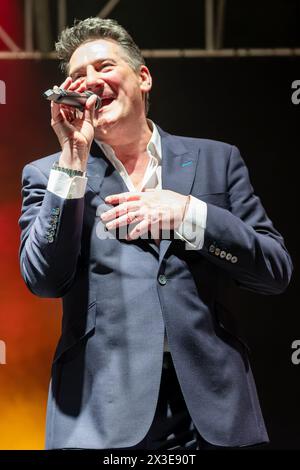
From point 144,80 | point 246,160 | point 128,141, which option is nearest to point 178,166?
point 128,141

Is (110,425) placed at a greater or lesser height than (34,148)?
lesser

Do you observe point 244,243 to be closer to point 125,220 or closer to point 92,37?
point 125,220

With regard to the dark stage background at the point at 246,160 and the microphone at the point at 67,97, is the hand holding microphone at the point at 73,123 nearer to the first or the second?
the microphone at the point at 67,97

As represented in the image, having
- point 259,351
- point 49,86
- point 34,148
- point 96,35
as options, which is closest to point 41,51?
point 49,86

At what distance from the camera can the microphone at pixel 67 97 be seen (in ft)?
5.04

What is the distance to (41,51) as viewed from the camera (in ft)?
8.00

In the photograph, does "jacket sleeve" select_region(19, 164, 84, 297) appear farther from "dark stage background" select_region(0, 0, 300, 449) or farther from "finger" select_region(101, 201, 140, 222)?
"dark stage background" select_region(0, 0, 300, 449)

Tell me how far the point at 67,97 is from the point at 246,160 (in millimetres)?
1090

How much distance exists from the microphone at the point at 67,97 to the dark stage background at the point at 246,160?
0.84 meters

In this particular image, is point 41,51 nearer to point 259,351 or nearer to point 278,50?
point 278,50

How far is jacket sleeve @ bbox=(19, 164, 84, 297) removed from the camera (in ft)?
5.08

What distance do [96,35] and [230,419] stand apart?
1145 millimetres

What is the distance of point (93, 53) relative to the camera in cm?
193

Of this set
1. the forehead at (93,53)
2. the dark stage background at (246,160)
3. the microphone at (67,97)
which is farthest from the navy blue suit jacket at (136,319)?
the dark stage background at (246,160)
